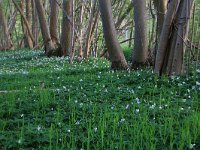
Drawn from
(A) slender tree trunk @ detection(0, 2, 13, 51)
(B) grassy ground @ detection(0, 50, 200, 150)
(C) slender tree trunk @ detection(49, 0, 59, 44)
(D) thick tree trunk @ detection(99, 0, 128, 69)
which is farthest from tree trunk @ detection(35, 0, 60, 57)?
(A) slender tree trunk @ detection(0, 2, 13, 51)

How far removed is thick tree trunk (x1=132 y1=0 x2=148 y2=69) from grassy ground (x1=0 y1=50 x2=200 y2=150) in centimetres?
220

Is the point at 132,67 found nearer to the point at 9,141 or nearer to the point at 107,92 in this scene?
the point at 107,92

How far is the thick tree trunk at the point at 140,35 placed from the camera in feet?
37.5

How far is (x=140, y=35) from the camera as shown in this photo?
11.4m

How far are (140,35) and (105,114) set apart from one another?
6235 mm

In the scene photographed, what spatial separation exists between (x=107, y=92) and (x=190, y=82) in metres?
1.82

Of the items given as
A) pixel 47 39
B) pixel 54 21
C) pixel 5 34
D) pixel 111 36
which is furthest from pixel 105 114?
pixel 5 34

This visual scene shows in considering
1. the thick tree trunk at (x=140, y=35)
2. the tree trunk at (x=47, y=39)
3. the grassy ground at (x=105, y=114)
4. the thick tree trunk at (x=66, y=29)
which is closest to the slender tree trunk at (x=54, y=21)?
the tree trunk at (x=47, y=39)

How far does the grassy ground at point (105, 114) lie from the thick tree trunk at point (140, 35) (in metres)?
2.20

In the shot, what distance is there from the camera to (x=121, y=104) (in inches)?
265

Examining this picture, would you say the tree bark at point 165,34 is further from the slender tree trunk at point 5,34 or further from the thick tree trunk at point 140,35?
the slender tree trunk at point 5,34

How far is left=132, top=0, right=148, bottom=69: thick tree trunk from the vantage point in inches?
450

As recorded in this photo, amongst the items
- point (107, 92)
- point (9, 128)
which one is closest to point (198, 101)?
point (107, 92)

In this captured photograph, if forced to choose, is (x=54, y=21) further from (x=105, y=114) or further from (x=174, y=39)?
(x=105, y=114)
